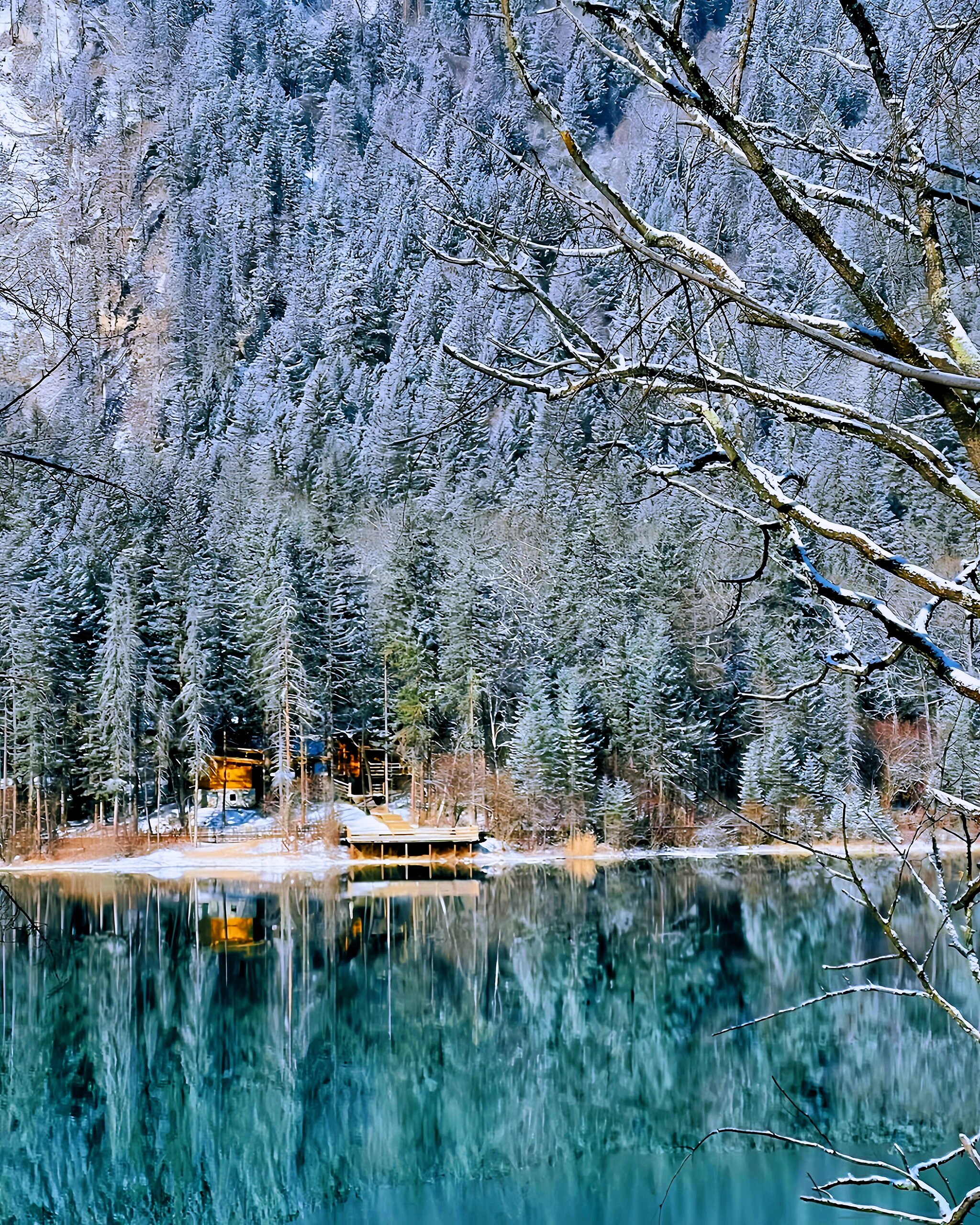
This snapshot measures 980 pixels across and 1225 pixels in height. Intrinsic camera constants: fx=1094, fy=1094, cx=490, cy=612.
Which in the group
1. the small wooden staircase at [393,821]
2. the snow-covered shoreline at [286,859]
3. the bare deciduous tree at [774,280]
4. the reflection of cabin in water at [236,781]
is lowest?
the snow-covered shoreline at [286,859]

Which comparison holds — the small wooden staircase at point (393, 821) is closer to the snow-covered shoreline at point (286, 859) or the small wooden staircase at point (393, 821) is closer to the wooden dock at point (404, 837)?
the wooden dock at point (404, 837)

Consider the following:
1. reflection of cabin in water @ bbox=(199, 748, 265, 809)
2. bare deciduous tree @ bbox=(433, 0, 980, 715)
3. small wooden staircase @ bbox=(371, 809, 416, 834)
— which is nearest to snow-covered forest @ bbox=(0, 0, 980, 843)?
bare deciduous tree @ bbox=(433, 0, 980, 715)

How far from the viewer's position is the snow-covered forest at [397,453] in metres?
2.35

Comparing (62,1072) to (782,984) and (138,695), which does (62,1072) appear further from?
(138,695)

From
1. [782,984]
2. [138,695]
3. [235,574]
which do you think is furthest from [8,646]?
[782,984]

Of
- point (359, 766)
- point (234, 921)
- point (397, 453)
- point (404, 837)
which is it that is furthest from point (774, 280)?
point (359, 766)

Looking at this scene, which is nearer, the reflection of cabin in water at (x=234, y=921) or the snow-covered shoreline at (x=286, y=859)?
the reflection of cabin in water at (x=234, y=921)

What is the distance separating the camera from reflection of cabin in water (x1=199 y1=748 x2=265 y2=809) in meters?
32.1

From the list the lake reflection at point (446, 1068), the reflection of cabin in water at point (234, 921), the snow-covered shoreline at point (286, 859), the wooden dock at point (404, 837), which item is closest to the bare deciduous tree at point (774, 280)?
the lake reflection at point (446, 1068)

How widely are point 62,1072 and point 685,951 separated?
842 centimetres

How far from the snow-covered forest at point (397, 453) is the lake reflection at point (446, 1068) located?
2.83 metres

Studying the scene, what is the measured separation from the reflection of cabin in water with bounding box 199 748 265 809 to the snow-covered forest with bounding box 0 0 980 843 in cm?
58

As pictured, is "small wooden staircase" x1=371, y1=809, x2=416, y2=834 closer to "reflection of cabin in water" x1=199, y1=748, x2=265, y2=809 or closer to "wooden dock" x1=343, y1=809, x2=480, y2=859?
"wooden dock" x1=343, y1=809, x2=480, y2=859

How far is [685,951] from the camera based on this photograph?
15.7m
